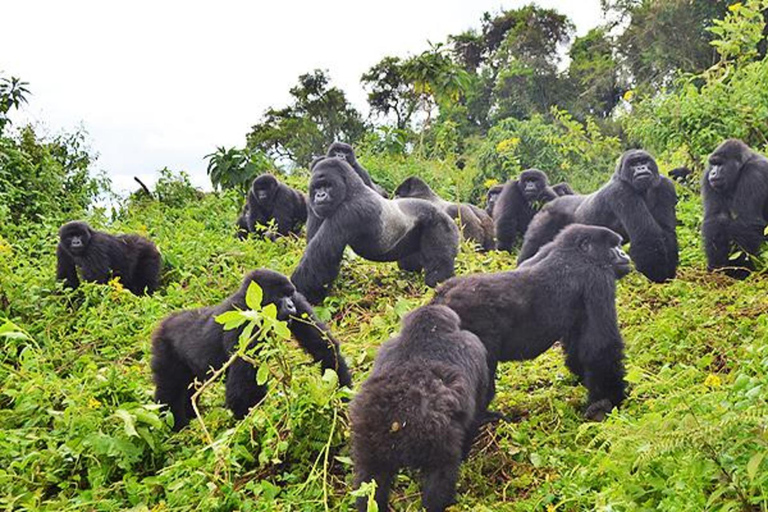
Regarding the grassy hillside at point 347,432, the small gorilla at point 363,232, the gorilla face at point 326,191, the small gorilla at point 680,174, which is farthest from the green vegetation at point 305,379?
the gorilla face at point 326,191

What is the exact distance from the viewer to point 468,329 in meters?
3.67

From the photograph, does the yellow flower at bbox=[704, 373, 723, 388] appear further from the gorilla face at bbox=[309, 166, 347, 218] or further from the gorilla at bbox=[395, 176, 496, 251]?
the gorilla at bbox=[395, 176, 496, 251]

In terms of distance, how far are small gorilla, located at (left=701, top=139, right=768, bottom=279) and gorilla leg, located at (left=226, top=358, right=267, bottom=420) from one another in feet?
14.2

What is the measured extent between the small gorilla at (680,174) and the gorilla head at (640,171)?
3574 mm

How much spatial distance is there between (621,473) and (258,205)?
740 cm

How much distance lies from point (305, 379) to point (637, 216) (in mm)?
4133

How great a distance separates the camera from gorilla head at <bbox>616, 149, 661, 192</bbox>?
6684 mm

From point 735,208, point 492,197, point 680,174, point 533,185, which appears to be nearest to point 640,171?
point 735,208

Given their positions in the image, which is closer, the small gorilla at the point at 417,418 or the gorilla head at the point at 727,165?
the small gorilla at the point at 417,418

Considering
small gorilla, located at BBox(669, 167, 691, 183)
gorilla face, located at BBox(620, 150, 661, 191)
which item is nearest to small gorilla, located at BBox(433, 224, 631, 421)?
gorilla face, located at BBox(620, 150, 661, 191)

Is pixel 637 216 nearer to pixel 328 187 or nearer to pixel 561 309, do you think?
pixel 328 187

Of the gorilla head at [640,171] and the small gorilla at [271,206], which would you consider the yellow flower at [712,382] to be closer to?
the gorilla head at [640,171]

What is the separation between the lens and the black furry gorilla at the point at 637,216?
6457 millimetres

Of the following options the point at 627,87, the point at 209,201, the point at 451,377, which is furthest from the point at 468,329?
the point at 627,87
